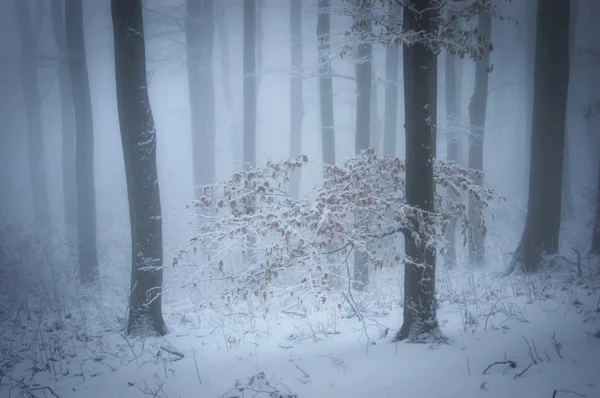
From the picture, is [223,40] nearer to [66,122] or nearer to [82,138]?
[66,122]

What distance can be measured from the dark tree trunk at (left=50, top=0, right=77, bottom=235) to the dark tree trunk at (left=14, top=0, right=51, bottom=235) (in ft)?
4.37

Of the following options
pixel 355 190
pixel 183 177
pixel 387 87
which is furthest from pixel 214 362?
pixel 183 177

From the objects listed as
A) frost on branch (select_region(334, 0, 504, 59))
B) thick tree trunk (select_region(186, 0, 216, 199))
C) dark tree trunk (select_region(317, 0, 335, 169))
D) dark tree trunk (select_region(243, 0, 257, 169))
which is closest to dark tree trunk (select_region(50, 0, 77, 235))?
thick tree trunk (select_region(186, 0, 216, 199))

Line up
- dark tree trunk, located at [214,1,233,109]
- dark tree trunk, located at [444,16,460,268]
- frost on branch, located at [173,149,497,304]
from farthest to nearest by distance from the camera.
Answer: dark tree trunk, located at [214,1,233,109], dark tree trunk, located at [444,16,460,268], frost on branch, located at [173,149,497,304]

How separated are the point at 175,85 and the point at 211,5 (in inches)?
481

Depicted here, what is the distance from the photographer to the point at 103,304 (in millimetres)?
9297

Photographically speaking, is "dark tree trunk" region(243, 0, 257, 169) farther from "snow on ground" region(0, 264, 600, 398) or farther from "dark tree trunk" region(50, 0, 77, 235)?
"snow on ground" region(0, 264, 600, 398)

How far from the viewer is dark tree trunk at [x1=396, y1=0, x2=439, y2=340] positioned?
201 inches

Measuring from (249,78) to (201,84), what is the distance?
3.38 metres

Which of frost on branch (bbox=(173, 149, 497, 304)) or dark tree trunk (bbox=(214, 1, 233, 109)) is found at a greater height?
dark tree trunk (bbox=(214, 1, 233, 109))

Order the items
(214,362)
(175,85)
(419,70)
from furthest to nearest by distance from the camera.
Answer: (175,85) < (214,362) < (419,70)

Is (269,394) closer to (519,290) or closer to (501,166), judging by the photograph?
(519,290)

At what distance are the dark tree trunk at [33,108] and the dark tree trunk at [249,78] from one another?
415 inches

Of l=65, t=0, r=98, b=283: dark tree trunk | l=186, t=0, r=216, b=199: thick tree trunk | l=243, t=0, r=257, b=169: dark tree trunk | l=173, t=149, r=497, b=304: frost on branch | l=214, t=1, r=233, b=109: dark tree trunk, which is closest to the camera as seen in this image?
l=173, t=149, r=497, b=304: frost on branch
